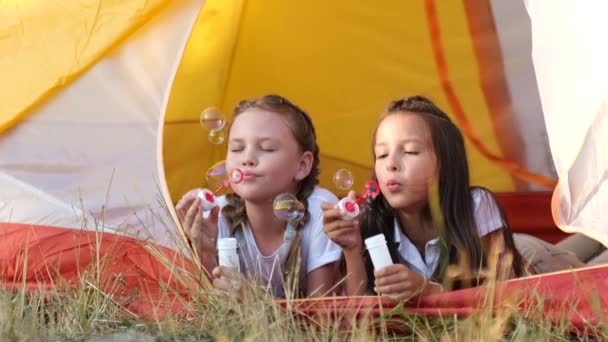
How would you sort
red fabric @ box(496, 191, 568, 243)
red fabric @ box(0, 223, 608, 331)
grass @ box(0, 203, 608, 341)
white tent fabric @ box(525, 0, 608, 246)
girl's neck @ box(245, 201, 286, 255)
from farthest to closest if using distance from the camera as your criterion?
red fabric @ box(496, 191, 568, 243), girl's neck @ box(245, 201, 286, 255), white tent fabric @ box(525, 0, 608, 246), red fabric @ box(0, 223, 608, 331), grass @ box(0, 203, 608, 341)

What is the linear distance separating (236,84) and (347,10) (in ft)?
1.16

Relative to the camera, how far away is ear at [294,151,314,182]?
234 centimetres

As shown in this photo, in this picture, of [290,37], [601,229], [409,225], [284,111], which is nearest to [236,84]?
[290,37]

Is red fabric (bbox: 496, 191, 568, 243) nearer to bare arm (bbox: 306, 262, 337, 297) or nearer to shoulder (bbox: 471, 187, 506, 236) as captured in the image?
shoulder (bbox: 471, 187, 506, 236)

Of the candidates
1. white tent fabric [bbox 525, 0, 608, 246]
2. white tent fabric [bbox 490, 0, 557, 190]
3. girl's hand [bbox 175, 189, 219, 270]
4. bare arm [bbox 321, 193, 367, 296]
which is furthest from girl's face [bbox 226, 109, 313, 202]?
white tent fabric [bbox 490, 0, 557, 190]

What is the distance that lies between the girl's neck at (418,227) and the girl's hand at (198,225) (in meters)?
0.36

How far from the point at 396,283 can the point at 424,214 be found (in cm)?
37

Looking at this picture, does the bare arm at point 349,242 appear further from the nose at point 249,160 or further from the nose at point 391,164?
the nose at point 249,160

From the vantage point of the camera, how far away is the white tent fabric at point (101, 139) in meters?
2.24

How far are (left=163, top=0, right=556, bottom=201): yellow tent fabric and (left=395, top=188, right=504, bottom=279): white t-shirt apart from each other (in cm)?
85

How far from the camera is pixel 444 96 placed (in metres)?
3.16

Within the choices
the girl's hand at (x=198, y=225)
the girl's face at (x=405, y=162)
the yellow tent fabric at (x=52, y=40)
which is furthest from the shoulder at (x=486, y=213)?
the yellow tent fabric at (x=52, y=40)

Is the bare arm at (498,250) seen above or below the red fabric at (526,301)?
above

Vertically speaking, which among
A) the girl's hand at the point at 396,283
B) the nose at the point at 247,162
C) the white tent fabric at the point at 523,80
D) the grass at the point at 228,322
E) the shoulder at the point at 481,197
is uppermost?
the white tent fabric at the point at 523,80
